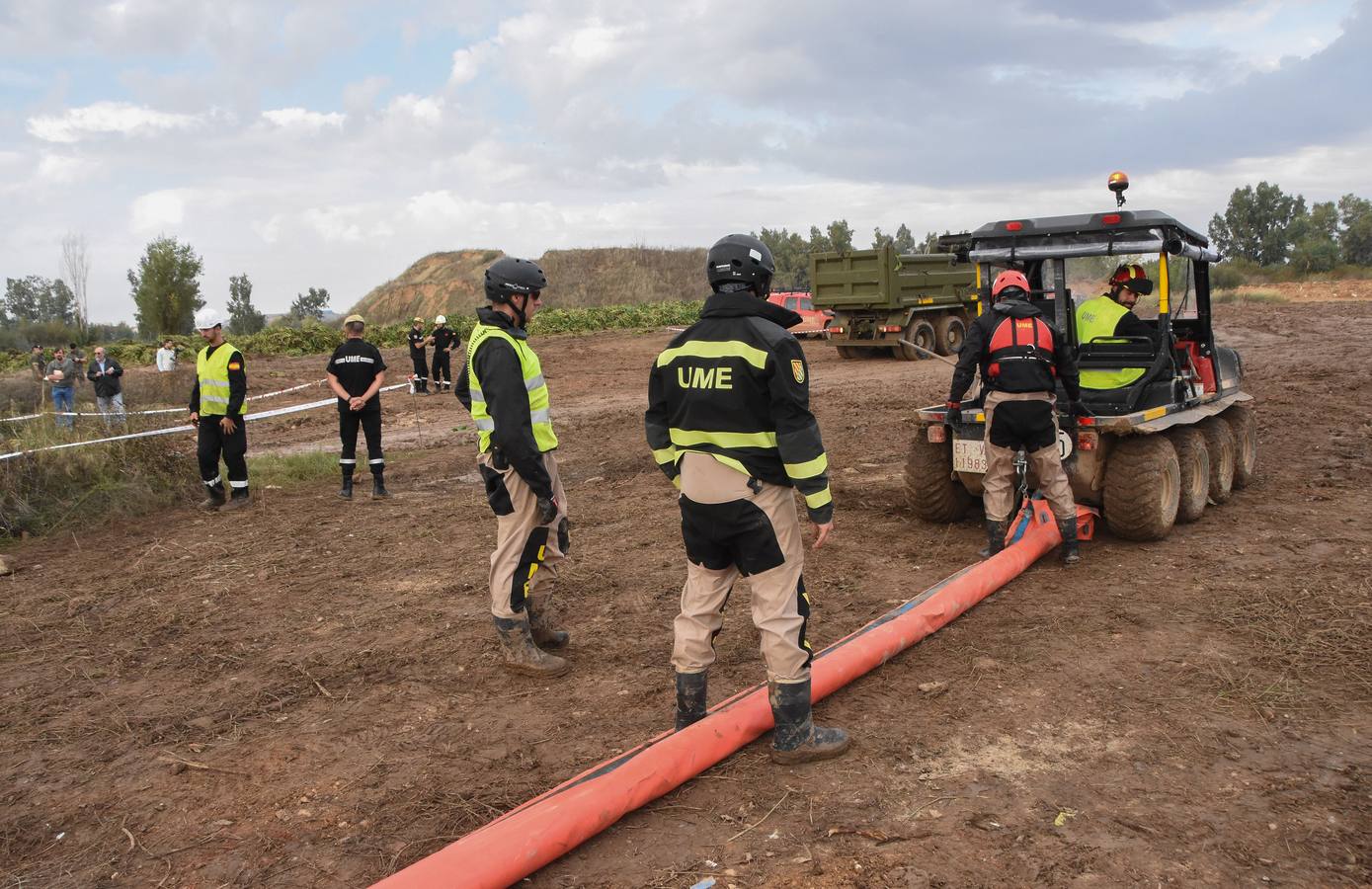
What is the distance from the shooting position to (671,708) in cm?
454

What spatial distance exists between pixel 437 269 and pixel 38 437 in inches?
2414

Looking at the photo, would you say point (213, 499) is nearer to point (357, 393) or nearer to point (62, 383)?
point (357, 393)

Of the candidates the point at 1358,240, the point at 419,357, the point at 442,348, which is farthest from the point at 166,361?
the point at 1358,240

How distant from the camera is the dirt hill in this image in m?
62.5

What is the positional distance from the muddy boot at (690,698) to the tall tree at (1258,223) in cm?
6272

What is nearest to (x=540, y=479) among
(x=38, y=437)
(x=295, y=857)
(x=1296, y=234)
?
(x=295, y=857)

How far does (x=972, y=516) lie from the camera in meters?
7.92

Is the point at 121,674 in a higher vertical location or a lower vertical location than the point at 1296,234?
lower

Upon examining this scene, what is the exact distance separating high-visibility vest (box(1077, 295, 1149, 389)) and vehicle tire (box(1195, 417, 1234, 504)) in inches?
48.9

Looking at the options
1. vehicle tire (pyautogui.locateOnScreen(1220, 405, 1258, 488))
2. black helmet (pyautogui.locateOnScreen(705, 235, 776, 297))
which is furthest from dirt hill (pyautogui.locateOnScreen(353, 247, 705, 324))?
black helmet (pyautogui.locateOnScreen(705, 235, 776, 297))

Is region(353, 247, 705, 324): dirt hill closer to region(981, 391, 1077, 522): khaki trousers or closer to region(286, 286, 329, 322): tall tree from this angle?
region(286, 286, 329, 322): tall tree

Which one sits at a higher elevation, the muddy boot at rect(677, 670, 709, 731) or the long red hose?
the muddy boot at rect(677, 670, 709, 731)

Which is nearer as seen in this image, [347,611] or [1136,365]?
[347,611]

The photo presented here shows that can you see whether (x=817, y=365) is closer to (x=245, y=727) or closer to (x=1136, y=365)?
(x=1136, y=365)
